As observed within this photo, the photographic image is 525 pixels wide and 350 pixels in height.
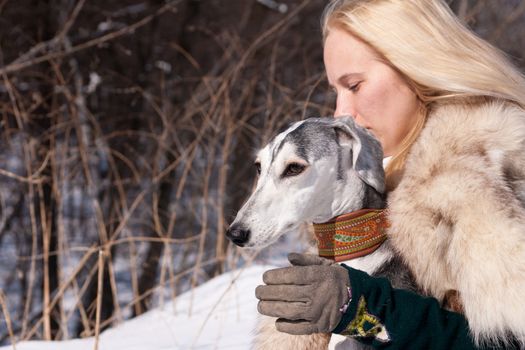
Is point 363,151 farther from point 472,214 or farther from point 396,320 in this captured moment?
point 396,320

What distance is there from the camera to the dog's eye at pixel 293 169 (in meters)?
1.95

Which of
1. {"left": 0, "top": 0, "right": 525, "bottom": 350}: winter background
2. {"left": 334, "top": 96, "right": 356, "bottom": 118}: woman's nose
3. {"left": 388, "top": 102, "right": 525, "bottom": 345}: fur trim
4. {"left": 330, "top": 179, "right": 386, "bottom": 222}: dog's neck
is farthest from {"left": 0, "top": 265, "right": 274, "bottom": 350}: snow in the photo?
{"left": 0, "top": 0, "right": 525, "bottom": 350}: winter background

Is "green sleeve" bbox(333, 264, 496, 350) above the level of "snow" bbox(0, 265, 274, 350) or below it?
above

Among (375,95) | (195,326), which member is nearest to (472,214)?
(375,95)

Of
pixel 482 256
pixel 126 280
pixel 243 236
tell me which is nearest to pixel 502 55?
pixel 482 256

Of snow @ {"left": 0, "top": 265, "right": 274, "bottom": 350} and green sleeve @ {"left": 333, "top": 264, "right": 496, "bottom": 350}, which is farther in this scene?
snow @ {"left": 0, "top": 265, "right": 274, "bottom": 350}

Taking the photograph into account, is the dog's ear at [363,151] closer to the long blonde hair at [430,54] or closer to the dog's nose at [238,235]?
the long blonde hair at [430,54]

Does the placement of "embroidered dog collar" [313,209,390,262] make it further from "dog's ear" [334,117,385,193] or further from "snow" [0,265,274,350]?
"snow" [0,265,274,350]

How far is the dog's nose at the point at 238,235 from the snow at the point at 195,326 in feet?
3.98

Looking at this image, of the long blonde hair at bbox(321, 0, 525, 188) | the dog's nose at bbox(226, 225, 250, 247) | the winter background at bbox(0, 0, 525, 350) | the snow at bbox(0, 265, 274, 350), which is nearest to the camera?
the dog's nose at bbox(226, 225, 250, 247)

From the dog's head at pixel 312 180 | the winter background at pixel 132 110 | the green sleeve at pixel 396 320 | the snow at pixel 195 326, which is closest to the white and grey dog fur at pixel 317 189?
the dog's head at pixel 312 180

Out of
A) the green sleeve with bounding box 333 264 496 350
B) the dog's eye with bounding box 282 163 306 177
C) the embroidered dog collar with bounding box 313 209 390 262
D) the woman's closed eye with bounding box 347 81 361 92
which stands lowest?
the green sleeve with bounding box 333 264 496 350

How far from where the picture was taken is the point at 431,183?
1.83 m

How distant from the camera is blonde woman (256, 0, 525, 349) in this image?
1.63 m
